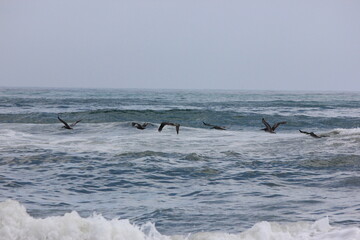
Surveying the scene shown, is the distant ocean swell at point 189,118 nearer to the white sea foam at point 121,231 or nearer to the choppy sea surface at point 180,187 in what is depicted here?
the choppy sea surface at point 180,187

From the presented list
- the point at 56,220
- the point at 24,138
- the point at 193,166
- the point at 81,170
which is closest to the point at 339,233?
the point at 56,220

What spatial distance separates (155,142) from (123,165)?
15.7 ft

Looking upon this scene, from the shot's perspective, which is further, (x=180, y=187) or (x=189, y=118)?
(x=189, y=118)

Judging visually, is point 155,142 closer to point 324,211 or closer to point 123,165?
point 123,165

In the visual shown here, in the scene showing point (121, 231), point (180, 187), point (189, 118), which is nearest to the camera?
point (121, 231)

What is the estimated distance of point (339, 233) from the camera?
6.14m

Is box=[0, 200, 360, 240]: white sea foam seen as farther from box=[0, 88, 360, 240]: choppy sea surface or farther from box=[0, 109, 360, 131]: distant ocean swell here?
box=[0, 109, 360, 131]: distant ocean swell

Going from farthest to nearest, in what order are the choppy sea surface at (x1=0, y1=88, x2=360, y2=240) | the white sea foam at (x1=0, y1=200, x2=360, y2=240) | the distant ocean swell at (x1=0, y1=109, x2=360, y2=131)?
the distant ocean swell at (x1=0, y1=109, x2=360, y2=131)
the choppy sea surface at (x1=0, y1=88, x2=360, y2=240)
the white sea foam at (x1=0, y1=200, x2=360, y2=240)

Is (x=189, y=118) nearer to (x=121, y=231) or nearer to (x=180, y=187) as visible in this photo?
(x=180, y=187)

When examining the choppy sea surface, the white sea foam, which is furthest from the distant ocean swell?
the white sea foam

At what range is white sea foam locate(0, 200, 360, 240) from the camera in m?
6.18

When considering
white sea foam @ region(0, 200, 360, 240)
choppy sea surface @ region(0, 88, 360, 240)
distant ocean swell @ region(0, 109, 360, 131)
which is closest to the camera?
white sea foam @ region(0, 200, 360, 240)

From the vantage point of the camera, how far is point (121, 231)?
6273 millimetres

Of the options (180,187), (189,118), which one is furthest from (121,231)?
(189,118)
